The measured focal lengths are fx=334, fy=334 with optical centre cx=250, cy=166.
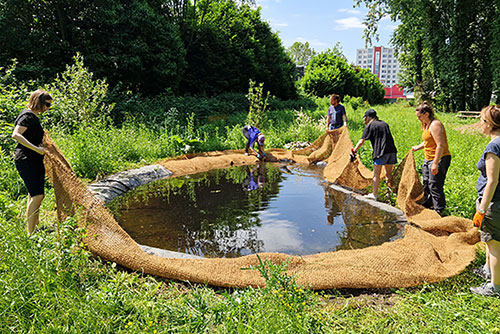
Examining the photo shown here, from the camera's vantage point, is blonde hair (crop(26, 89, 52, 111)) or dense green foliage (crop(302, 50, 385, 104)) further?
dense green foliage (crop(302, 50, 385, 104))

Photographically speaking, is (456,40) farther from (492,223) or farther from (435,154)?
(492,223)

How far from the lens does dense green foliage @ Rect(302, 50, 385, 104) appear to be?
30.3m

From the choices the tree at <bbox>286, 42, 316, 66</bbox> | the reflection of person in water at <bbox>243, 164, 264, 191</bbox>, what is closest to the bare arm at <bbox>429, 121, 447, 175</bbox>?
the reflection of person in water at <bbox>243, 164, 264, 191</bbox>

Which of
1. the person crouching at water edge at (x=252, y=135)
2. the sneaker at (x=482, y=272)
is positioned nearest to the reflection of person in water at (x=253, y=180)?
the person crouching at water edge at (x=252, y=135)

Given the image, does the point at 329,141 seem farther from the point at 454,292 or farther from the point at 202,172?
the point at 454,292

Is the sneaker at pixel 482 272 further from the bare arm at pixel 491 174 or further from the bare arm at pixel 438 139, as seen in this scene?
the bare arm at pixel 438 139

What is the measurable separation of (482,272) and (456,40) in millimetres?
22907

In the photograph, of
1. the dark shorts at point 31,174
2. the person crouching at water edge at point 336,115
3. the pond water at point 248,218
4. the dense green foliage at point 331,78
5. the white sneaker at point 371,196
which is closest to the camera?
the dark shorts at point 31,174

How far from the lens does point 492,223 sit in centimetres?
287

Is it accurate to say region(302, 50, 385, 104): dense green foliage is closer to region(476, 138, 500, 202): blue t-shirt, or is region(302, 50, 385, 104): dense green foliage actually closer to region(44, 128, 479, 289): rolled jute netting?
region(44, 128, 479, 289): rolled jute netting

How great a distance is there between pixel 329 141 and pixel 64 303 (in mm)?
8039

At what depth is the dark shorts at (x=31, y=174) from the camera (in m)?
3.67

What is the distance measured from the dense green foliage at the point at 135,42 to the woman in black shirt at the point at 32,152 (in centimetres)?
1100

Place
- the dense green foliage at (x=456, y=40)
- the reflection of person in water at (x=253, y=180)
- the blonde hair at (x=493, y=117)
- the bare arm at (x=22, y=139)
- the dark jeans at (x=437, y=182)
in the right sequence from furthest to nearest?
the dense green foliage at (x=456, y=40) → the reflection of person in water at (x=253, y=180) → the dark jeans at (x=437, y=182) → the bare arm at (x=22, y=139) → the blonde hair at (x=493, y=117)
